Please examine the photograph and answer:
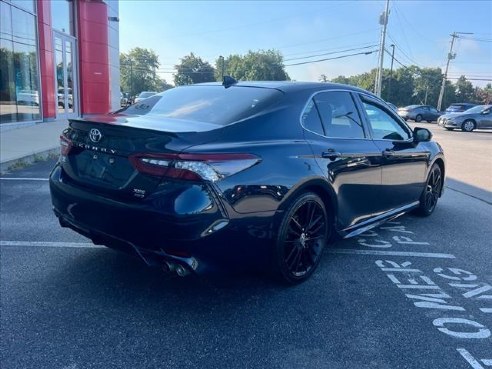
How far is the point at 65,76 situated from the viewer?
687 inches

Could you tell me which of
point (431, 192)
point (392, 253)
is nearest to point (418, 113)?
point (431, 192)

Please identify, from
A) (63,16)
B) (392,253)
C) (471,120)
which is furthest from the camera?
(471,120)

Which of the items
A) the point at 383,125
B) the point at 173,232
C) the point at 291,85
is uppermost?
the point at 291,85

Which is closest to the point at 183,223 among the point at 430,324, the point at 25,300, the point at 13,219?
the point at 25,300

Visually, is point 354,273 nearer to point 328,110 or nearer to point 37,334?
point 328,110

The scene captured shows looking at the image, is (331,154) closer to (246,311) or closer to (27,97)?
(246,311)

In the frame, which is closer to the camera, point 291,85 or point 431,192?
point 291,85

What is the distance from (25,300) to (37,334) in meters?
0.51

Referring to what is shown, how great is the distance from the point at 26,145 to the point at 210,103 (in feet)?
25.9

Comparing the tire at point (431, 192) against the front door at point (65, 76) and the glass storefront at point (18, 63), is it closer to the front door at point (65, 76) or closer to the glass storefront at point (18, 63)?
the glass storefront at point (18, 63)

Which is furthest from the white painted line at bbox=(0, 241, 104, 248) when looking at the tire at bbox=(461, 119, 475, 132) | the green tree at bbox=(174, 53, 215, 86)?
the green tree at bbox=(174, 53, 215, 86)

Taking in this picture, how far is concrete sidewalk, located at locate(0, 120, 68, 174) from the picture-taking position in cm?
825

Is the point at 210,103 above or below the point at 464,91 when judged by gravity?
below

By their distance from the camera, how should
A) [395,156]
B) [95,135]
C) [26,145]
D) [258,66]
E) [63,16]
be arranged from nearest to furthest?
1. [95,135]
2. [395,156]
3. [26,145]
4. [63,16]
5. [258,66]
